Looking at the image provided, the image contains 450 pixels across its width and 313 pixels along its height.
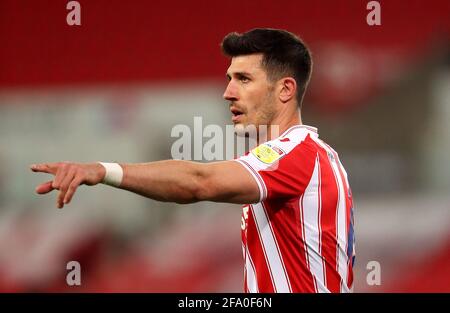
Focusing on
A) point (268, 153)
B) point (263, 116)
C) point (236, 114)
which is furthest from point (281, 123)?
point (268, 153)

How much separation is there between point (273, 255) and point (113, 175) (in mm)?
880

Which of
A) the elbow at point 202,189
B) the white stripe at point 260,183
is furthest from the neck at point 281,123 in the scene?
the elbow at point 202,189

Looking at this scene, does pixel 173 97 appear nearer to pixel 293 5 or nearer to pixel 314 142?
pixel 293 5

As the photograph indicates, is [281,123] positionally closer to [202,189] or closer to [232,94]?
[232,94]

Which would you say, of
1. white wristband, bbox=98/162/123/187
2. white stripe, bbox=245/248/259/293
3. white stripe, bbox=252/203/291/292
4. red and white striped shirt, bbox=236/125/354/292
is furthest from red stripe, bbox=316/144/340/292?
white wristband, bbox=98/162/123/187

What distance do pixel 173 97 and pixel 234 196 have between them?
397 centimetres

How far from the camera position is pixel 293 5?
258 inches

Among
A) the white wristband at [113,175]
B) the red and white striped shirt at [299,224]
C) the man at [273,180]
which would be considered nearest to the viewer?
the white wristband at [113,175]

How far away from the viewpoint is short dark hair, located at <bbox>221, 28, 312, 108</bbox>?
3.29 m

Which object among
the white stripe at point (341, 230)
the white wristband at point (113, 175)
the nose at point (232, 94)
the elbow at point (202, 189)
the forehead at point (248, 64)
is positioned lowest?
the white stripe at point (341, 230)

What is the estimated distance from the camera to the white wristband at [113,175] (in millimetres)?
2389

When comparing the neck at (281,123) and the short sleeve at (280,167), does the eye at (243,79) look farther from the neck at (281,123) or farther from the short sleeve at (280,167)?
the short sleeve at (280,167)

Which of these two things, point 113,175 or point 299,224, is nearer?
point 113,175

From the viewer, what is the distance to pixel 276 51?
10.8 ft
